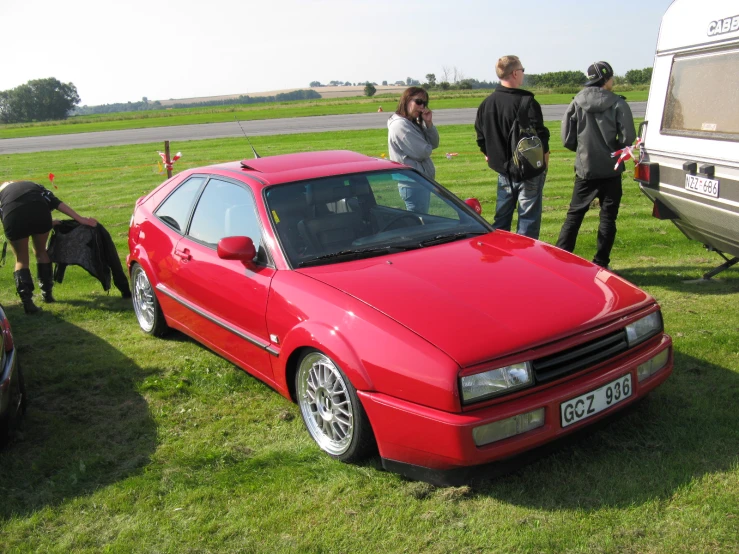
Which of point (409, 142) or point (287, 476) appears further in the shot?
point (409, 142)

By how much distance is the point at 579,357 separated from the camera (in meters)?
3.39

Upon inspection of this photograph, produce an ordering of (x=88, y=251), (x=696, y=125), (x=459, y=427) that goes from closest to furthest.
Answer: (x=459, y=427), (x=696, y=125), (x=88, y=251)

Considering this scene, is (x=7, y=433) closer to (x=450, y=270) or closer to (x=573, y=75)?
(x=450, y=270)

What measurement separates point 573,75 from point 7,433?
57.6 meters

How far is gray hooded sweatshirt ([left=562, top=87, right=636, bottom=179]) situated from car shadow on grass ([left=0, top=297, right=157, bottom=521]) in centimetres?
448

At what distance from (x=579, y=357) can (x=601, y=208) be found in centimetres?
390

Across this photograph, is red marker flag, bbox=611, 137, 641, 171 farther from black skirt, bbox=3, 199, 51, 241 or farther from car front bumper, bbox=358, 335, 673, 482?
black skirt, bbox=3, 199, 51, 241

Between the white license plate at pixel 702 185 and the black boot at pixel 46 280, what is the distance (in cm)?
638

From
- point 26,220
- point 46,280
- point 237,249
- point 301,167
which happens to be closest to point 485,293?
point 237,249

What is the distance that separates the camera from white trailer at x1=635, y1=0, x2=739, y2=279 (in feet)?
17.2

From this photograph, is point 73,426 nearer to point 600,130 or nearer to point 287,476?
point 287,476

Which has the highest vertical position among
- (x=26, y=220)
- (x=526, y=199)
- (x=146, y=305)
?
(x=526, y=199)

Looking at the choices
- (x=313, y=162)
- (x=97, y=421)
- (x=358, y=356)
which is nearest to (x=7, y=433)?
(x=97, y=421)

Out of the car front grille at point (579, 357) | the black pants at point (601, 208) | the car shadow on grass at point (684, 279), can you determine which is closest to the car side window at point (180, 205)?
the car front grille at point (579, 357)
